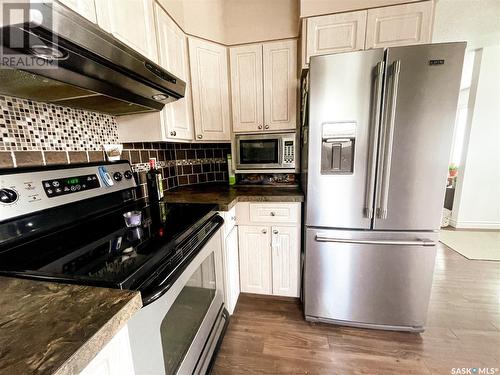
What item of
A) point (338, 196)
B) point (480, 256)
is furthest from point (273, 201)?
point (480, 256)

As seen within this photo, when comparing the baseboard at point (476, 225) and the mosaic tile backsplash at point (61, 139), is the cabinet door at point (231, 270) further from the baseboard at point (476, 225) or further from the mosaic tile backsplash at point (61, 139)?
the baseboard at point (476, 225)

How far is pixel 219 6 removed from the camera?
1.75m

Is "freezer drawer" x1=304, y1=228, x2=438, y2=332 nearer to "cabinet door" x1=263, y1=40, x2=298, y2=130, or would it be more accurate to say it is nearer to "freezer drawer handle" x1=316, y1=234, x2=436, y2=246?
"freezer drawer handle" x1=316, y1=234, x2=436, y2=246

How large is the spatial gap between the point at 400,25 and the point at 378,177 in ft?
3.55

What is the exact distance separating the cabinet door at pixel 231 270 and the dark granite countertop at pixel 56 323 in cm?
99

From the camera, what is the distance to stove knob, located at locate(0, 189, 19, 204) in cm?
Answer: 77

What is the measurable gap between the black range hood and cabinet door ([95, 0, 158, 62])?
0.84 ft

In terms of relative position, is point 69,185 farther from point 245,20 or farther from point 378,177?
point 245,20

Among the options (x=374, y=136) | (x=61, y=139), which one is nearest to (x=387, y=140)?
(x=374, y=136)

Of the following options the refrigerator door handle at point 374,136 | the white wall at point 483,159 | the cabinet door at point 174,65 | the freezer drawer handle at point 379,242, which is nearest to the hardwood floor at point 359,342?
the freezer drawer handle at point 379,242

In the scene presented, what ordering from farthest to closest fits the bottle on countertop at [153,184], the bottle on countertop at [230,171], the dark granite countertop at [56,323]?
the bottle on countertop at [230,171] < the bottle on countertop at [153,184] < the dark granite countertop at [56,323]

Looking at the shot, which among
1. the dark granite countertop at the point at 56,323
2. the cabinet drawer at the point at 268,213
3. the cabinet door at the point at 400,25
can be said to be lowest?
the cabinet drawer at the point at 268,213

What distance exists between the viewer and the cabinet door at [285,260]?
1605 millimetres

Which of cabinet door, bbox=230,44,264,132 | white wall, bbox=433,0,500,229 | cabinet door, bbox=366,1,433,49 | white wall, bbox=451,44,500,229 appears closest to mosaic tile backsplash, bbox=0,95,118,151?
cabinet door, bbox=230,44,264,132
